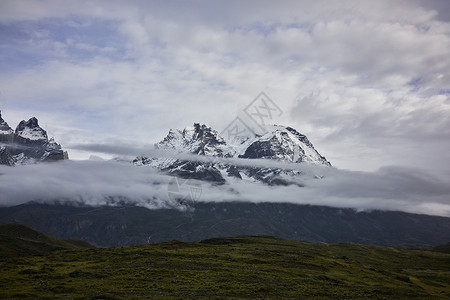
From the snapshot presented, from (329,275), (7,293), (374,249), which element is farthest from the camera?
(374,249)

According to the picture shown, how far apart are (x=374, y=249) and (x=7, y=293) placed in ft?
582

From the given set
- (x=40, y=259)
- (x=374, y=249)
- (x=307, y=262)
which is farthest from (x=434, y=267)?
(x=40, y=259)

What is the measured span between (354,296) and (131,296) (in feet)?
131

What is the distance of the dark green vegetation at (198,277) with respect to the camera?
61.1 metres

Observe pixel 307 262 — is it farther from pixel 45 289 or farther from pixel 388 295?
pixel 45 289

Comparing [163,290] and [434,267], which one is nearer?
[163,290]

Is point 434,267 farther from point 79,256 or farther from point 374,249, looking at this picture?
point 79,256

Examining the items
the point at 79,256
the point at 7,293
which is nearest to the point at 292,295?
the point at 7,293

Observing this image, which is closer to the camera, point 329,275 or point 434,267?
point 329,275

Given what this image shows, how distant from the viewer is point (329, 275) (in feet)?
286

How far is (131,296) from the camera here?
2234 inches

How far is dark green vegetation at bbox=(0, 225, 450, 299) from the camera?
200ft

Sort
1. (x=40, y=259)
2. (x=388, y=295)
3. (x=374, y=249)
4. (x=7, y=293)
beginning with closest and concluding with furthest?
(x=7, y=293) → (x=388, y=295) → (x=40, y=259) → (x=374, y=249)

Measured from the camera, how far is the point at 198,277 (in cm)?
7375
